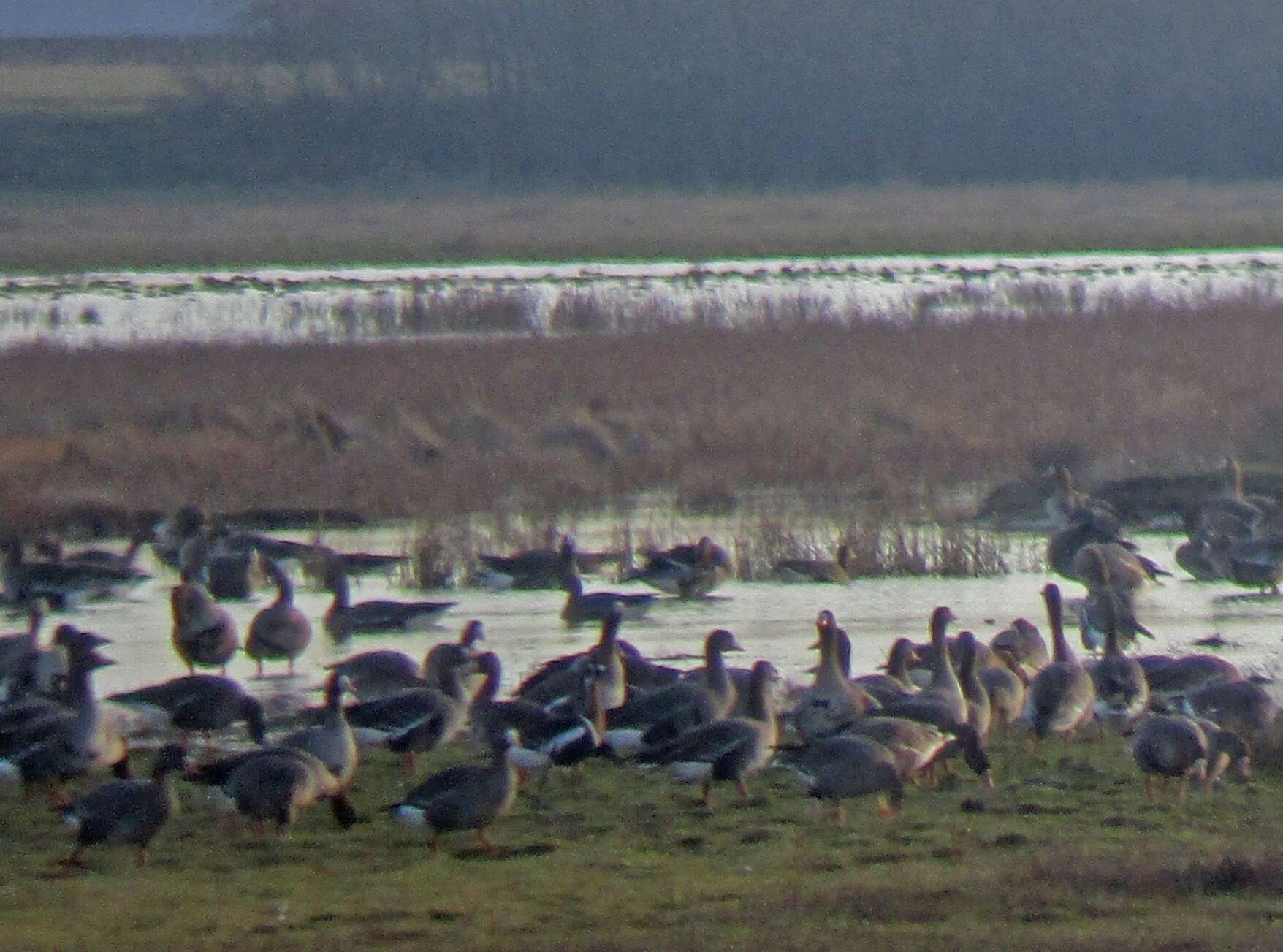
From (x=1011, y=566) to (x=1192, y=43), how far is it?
49632mm

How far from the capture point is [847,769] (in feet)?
25.8

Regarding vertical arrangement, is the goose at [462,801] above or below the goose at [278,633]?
below

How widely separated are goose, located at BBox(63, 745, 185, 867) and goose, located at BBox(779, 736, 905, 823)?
2.17 meters

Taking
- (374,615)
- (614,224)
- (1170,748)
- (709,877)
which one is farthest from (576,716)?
(614,224)

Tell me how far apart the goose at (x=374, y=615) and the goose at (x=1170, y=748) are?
497 cm

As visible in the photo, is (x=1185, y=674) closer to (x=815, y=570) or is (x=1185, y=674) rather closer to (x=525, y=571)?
(x=815, y=570)

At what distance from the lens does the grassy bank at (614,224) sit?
42.7m

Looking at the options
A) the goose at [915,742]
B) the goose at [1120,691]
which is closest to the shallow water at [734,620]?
the goose at [1120,691]

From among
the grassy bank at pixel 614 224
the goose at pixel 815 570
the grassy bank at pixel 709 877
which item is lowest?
the grassy bank at pixel 709 877

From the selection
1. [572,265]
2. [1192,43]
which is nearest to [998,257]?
[572,265]

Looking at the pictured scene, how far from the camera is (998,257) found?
41.0 m

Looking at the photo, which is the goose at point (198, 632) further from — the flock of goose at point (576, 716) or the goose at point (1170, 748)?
the goose at point (1170, 748)

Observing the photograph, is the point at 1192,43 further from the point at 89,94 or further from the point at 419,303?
the point at 419,303

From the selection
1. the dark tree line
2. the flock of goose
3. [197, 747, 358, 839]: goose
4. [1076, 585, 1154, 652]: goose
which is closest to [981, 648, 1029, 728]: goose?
the flock of goose
